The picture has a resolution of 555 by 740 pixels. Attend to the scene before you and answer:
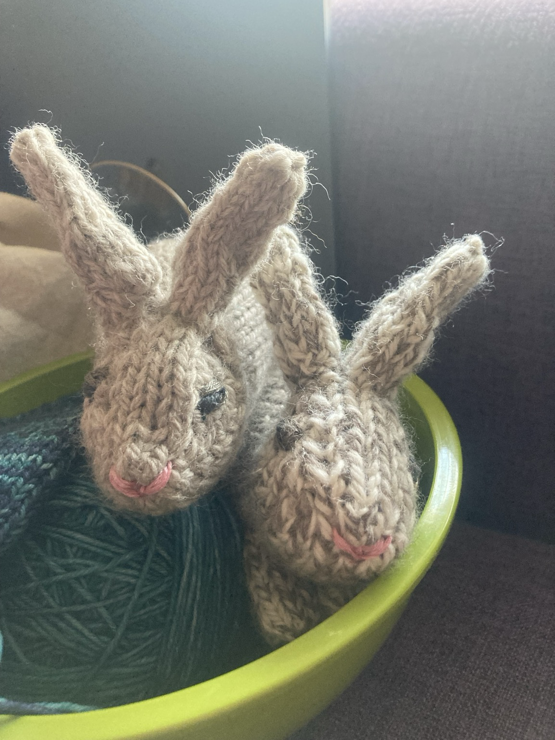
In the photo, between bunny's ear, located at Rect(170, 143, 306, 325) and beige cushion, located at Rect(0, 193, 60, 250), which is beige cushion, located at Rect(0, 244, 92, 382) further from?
bunny's ear, located at Rect(170, 143, 306, 325)

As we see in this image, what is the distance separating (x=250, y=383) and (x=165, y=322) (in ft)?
0.26

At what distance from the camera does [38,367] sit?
1.63ft

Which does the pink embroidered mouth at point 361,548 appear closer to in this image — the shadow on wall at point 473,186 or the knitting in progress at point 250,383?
the knitting in progress at point 250,383

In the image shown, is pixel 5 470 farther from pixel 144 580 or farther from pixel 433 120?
pixel 433 120

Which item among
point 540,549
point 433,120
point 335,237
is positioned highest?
point 433,120

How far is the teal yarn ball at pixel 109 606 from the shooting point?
31 centimetres

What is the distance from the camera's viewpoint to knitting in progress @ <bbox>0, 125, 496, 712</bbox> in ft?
0.96

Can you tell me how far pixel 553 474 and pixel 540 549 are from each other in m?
0.08

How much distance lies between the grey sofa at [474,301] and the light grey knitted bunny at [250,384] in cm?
14

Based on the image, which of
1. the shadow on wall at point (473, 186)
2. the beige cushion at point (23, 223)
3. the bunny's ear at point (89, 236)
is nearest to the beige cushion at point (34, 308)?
the beige cushion at point (23, 223)

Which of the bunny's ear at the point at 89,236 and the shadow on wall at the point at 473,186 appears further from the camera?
the shadow on wall at the point at 473,186

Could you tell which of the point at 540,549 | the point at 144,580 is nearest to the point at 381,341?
the point at 144,580

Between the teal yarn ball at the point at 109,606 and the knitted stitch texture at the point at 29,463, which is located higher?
the knitted stitch texture at the point at 29,463

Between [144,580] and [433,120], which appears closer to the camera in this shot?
[144,580]
